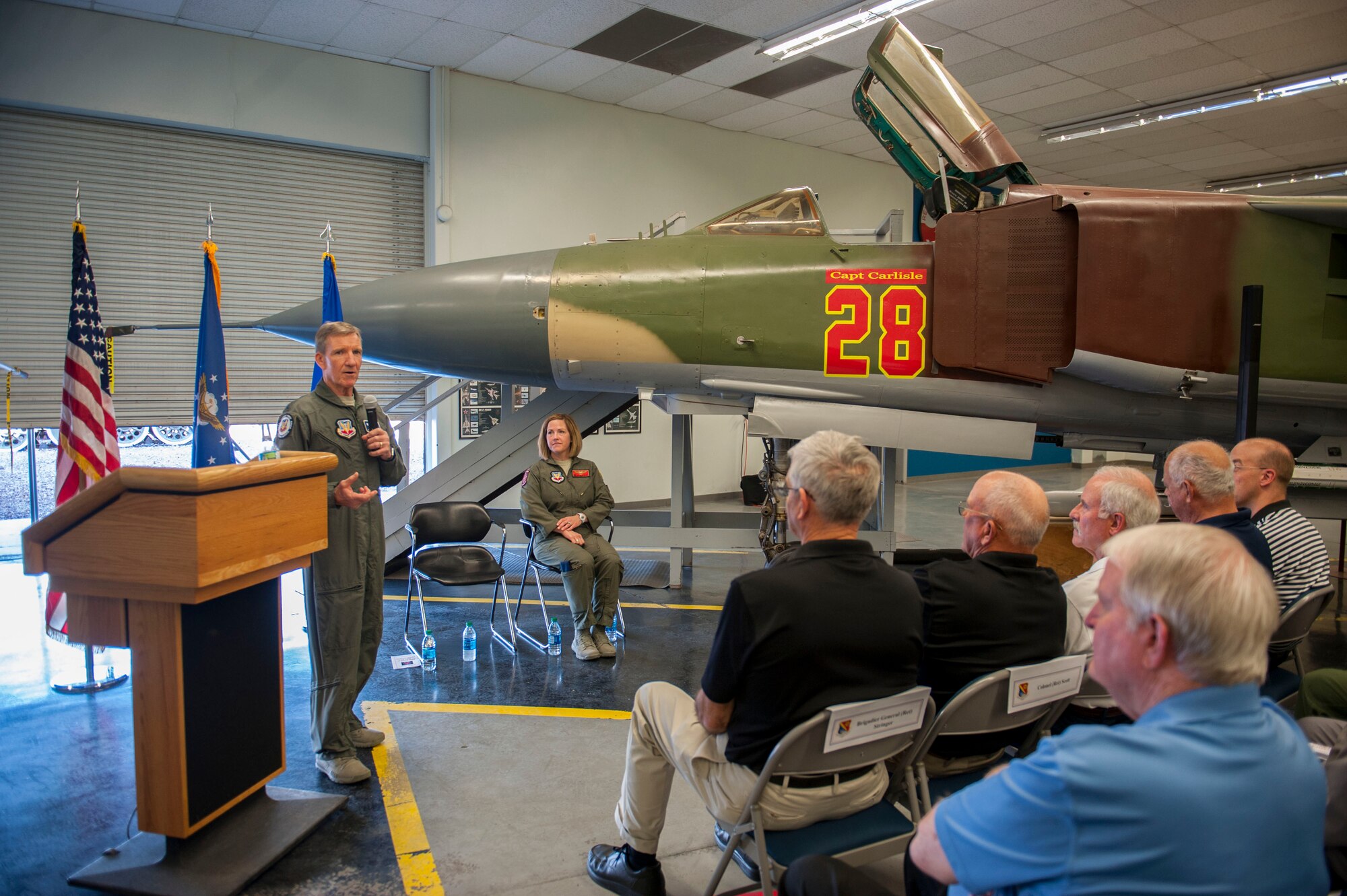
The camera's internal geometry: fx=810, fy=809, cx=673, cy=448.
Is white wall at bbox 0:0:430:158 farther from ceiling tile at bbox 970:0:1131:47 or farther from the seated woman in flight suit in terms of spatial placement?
ceiling tile at bbox 970:0:1131:47

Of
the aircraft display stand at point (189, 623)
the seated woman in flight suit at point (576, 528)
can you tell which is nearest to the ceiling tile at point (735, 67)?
the seated woman in flight suit at point (576, 528)

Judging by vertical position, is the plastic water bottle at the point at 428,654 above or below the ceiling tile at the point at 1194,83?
below

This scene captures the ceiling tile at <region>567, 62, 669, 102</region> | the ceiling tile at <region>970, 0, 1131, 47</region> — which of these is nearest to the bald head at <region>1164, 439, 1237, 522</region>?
the ceiling tile at <region>970, 0, 1131, 47</region>

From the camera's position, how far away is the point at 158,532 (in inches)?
85.0

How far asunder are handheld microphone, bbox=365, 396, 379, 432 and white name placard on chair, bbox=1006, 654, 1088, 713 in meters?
2.49

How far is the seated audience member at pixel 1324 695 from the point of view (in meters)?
2.62

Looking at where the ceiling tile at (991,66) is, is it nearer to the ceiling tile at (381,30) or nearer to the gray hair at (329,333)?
the ceiling tile at (381,30)

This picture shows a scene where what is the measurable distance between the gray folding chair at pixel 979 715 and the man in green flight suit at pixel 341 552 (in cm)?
206

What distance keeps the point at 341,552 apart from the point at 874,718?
2.08m

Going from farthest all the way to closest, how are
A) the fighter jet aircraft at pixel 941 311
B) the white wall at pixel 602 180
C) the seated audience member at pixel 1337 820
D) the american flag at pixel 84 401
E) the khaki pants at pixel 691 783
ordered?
the white wall at pixel 602 180 < the fighter jet aircraft at pixel 941 311 < the american flag at pixel 84 401 < the khaki pants at pixel 691 783 < the seated audience member at pixel 1337 820

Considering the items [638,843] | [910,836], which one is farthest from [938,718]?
[638,843]

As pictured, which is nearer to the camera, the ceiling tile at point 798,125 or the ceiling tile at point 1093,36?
the ceiling tile at point 1093,36

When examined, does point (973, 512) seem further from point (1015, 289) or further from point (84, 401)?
point (84, 401)

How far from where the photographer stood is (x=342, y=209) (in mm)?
8195
